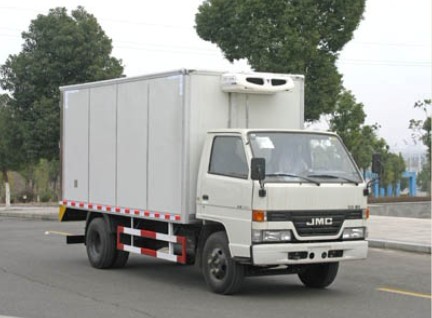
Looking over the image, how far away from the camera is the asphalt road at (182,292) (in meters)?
8.65

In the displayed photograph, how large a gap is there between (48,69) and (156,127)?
704 inches

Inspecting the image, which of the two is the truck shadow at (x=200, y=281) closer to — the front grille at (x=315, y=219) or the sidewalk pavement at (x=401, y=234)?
the front grille at (x=315, y=219)

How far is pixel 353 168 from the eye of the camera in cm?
998

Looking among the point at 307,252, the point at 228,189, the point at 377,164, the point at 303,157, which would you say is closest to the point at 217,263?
the point at 228,189

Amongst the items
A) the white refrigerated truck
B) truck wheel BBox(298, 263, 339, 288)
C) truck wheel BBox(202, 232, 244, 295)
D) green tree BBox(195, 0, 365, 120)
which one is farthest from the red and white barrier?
green tree BBox(195, 0, 365, 120)

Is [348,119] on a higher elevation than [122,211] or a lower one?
higher

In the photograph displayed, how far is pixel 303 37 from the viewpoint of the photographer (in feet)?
74.2

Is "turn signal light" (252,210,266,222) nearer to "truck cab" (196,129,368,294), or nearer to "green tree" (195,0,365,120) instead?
"truck cab" (196,129,368,294)

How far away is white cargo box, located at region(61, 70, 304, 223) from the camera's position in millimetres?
10281

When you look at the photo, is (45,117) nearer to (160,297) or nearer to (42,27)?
(42,27)

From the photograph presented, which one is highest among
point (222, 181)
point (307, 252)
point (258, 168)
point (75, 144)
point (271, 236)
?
point (75, 144)

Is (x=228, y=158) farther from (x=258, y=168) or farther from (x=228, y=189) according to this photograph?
(x=258, y=168)

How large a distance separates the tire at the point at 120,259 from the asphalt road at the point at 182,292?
0.15 meters

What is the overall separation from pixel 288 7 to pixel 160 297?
14770 millimetres
